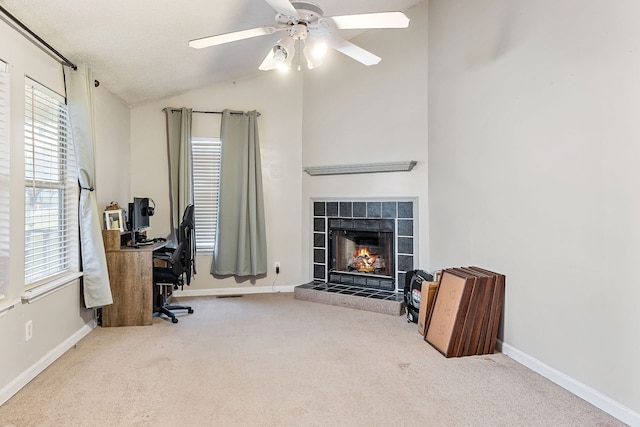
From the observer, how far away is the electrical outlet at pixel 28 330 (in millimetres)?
2512

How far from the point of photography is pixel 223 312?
4.10m

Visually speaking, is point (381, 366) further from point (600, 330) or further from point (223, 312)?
point (223, 312)

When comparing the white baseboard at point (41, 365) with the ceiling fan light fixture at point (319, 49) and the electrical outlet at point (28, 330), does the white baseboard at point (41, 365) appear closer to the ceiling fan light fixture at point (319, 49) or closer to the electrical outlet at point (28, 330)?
the electrical outlet at point (28, 330)

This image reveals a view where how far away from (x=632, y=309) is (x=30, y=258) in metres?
3.75

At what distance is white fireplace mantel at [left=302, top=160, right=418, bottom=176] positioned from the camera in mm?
4273

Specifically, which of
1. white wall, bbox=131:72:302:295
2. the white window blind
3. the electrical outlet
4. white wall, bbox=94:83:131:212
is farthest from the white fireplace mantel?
the electrical outlet

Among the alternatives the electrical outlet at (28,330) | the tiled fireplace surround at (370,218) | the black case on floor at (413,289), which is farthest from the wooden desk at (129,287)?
the black case on floor at (413,289)

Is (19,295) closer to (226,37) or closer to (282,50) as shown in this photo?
(226,37)

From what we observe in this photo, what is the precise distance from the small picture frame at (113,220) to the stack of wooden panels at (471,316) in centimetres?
317

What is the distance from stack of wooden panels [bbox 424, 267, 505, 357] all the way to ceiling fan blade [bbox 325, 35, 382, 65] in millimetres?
1811

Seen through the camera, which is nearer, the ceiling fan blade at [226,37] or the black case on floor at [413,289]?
the ceiling fan blade at [226,37]

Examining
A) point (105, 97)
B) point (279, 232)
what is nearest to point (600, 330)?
point (279, 232)

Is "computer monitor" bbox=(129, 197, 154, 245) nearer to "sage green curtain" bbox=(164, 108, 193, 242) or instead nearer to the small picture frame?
the small picture frame

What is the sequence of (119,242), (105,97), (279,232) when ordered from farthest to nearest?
(279,232) → (105,97) → (119,242)
